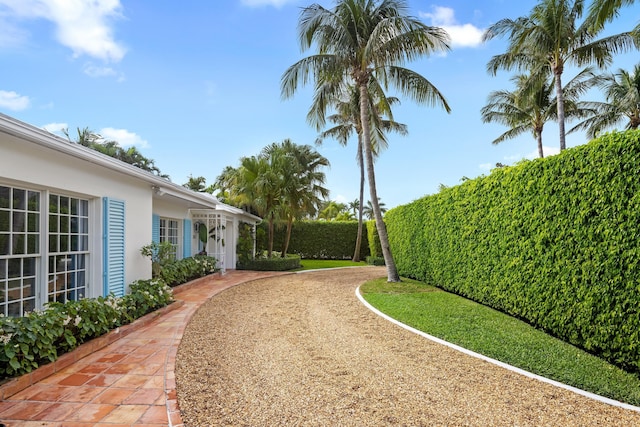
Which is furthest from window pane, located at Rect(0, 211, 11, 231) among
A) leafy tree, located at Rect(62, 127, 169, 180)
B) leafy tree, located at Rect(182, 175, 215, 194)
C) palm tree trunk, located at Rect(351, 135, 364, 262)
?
leafy tree, located at Rect(182, 175, 215, 194)

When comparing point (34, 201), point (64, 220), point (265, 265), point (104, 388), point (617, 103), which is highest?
point (617, 103)

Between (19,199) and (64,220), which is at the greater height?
(19,199)

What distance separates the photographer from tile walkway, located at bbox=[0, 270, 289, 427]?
337 cm

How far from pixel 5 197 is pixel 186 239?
351 inches

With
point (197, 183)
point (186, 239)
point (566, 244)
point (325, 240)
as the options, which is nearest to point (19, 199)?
point (566, 244)

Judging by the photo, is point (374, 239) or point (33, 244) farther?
point (374, 239)

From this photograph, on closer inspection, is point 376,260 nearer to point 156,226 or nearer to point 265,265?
point 265,265

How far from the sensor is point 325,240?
2597 centimetres

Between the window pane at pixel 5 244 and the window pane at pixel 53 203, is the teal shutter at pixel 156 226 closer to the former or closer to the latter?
the window pane at pixel 53 203

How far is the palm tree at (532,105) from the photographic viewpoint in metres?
19.2

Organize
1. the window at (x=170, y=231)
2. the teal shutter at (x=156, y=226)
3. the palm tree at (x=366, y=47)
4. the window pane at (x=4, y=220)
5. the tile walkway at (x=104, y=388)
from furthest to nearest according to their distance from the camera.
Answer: the window at (x=170, y=231)
the palm tree at (x=366, y=47)
the teal shutter at (x=156, y=226)
the window pane at (x=4, y=220)
the tile walkway at (x=104, y=388)

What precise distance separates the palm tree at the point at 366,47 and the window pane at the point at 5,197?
915 cm

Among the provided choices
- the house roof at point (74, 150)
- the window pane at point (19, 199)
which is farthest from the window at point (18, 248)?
the house roof at point (74, 150)

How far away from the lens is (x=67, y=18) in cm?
834
